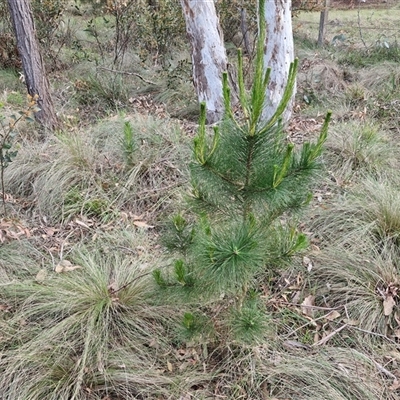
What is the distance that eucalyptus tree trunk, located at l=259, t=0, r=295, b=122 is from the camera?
457 centimetres

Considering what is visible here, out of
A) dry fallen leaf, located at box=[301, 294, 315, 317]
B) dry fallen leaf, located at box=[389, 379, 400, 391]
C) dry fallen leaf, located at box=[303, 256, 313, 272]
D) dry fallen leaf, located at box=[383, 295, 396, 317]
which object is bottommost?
dry fallen leaf, located at box=[389, 379, 400, 391]

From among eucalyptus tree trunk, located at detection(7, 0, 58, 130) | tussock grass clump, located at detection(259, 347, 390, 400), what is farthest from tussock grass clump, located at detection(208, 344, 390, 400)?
eucalyptus tree trunk, located at detection(7, 0, 58, 130)

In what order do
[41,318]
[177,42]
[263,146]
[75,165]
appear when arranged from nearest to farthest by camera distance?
[263,146] → [41,318] → [75,165] → [177,42]

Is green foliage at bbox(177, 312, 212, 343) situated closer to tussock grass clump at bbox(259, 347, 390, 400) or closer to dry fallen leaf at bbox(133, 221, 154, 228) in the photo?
tussock grass clump at bbox(259, 347, 390, 400)

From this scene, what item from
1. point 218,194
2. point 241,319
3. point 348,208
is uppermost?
point 218,194

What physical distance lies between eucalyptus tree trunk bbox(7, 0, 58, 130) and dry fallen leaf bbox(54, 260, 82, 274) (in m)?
2.41

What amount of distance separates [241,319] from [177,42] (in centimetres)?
698

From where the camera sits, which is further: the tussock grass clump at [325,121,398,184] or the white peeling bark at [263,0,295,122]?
Result: the white peeling bark at [263,0,295,122]

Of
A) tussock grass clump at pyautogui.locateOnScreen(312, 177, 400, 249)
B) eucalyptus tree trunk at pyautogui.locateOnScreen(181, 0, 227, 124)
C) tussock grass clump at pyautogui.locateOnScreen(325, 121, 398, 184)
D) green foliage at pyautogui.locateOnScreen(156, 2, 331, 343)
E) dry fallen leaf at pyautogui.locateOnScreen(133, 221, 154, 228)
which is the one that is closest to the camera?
Answer: green foliage at pyautogui.locateOnScreen(156, 2, 331, 343)

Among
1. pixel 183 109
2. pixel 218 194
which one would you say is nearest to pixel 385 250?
pixel 218 194

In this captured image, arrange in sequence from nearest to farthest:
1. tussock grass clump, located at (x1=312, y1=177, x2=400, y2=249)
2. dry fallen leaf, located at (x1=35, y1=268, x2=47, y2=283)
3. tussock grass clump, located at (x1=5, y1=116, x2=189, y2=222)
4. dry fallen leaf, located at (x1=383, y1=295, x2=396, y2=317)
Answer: dry fallen leaf, located at (x1=383, y1=295, x2=396, y2=317), dry fallen leaf, located at (x1=35, y1=268, x2=47, y2=283), tussock grass clump, located at (x1=312, y1=177, x2=400, y2=249), tussock grass clump, located at (x1=5, y1=116, x2=189, y2=222)

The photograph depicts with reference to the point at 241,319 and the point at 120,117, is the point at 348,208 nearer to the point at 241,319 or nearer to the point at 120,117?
the point at 241,319

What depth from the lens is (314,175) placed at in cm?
168

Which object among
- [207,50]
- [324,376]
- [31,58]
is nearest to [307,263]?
[324,376]
